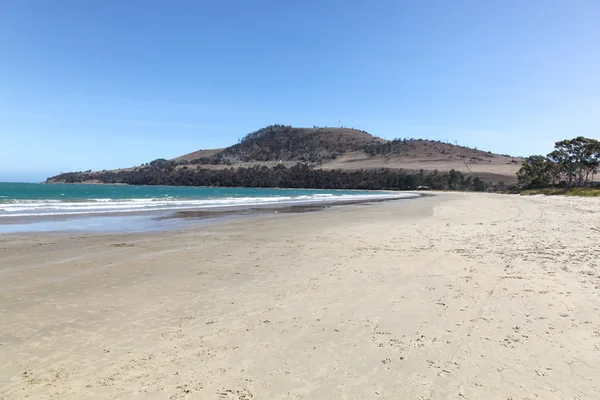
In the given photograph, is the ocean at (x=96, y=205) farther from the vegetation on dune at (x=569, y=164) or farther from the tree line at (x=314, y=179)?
the tree line at (x=314, y=179)

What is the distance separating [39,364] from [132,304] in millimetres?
2245

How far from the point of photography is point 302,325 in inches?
221

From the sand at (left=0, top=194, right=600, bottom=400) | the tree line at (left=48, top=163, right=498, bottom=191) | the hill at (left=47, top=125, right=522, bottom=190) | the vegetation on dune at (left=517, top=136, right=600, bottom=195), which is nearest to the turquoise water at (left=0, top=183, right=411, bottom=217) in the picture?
the sand at (left=0, top=194, right=600, bottom=400)

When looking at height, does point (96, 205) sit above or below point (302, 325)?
above

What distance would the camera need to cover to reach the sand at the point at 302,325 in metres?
4.01

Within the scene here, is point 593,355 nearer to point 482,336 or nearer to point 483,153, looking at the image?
point 482,336

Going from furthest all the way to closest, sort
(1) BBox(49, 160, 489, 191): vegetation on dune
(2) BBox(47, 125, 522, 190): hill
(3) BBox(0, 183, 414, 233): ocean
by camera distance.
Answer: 1. (2) BBox(47, 125, 522, 190): hill
2. (1) BBox(49, 160, 489, 191): vegetation on dune
3. (3) BBox(0, 183, 414, 233): ocean

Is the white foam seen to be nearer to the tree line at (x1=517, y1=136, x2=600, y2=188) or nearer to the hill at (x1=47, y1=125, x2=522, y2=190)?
the tree line at (x1=517, y1=136, x2=600, y2=188)

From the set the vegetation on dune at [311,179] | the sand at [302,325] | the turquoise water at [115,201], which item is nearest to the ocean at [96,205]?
the turquoise water at [115,201]

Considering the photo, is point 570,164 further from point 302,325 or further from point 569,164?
point 302,325

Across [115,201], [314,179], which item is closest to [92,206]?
[115,201]

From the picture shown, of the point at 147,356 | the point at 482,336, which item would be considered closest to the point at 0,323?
the point at 147,356

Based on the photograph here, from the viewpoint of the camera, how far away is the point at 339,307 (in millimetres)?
6449

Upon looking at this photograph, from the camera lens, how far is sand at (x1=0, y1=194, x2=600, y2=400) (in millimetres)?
4012
